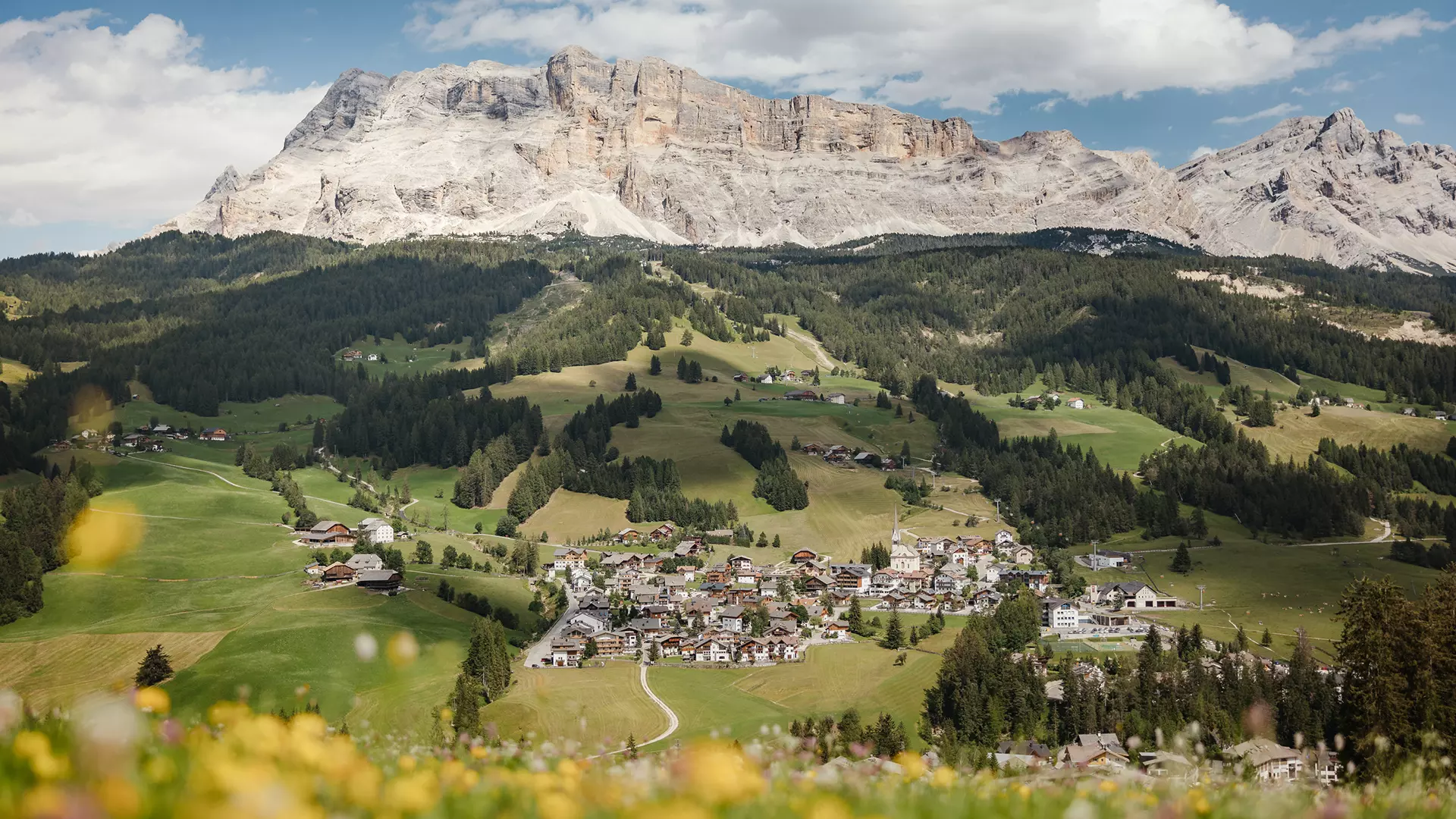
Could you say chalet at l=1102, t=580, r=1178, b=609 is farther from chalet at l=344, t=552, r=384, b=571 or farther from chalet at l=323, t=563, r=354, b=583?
chalet at l=323, t=563, r=354, b=583

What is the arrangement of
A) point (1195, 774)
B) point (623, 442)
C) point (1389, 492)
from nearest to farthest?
1. point (1195, 774)
2. point (1389, 492)
3. point (623, 442)

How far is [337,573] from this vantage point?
333 feet

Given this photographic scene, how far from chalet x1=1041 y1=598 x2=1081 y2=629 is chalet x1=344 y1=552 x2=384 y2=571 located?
70369 mm

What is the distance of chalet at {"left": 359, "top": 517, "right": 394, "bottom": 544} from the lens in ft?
407

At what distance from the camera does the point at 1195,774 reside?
43.7ft

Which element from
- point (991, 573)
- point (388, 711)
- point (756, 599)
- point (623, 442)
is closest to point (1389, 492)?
point (991, 573)

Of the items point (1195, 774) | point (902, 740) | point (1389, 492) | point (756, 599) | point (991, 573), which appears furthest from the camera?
point (1389, 492)

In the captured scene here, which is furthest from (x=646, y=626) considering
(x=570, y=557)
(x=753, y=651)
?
(x=570, y=557)

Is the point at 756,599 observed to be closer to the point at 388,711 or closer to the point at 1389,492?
the point at 388,711

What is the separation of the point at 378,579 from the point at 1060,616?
69815 millimetres

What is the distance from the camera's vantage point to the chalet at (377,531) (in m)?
124

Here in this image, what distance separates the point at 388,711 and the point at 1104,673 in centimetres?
5236

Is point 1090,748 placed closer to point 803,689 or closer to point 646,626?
point 803,689

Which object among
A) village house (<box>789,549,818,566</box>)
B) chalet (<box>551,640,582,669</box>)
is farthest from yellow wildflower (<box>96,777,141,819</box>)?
village house (<box>789,549,818,566</box>)
